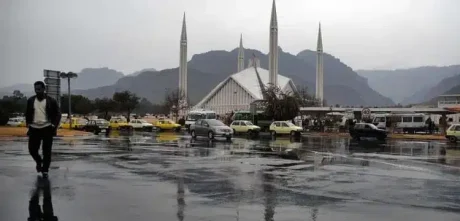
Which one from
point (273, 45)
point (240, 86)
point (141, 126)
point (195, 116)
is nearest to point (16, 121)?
point (141, 126)

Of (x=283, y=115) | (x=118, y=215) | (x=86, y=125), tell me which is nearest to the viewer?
(x=118, y=215)

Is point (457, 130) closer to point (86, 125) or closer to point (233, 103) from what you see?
point (86, 125)

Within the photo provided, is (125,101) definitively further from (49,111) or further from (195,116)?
(49,111)

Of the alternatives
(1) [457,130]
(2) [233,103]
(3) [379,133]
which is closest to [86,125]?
(3) [379,133]

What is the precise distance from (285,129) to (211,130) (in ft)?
40.9

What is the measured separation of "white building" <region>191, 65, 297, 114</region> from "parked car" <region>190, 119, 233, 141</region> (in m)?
79.6

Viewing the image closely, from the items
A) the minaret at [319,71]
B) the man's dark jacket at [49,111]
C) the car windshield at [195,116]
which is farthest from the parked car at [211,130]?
the minaret at [319,71]

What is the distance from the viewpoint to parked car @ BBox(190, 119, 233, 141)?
31750 millimetres

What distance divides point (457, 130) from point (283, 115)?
2172 cm

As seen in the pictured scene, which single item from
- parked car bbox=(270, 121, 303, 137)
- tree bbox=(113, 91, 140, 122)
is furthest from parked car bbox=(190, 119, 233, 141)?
tree bbox=(113, 91, 140, 122)

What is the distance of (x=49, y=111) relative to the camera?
9.57 metres

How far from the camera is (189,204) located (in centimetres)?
728

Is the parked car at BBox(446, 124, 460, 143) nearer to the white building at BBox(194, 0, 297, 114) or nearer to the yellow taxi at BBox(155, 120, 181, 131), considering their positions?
the yellow taxi at BBox(155, 120, 181, 131)

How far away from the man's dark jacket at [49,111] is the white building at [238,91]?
104m
